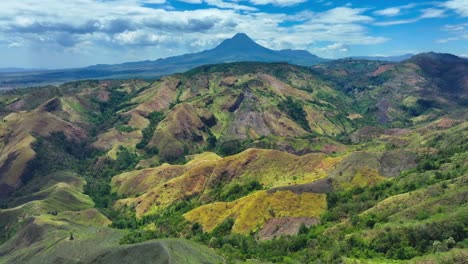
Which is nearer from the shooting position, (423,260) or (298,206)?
(423,260)

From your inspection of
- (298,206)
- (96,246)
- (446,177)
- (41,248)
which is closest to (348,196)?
(298,206)

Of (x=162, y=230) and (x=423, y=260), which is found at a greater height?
(x=423, y=260)

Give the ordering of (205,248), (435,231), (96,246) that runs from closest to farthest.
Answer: (435,231), (205,248), (96,246)

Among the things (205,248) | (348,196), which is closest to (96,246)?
(205,248)

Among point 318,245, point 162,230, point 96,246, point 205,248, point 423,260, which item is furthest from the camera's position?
point 162,230

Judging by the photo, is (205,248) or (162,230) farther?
(162,230)

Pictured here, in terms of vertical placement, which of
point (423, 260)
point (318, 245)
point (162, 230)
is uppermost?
point (423, 260)

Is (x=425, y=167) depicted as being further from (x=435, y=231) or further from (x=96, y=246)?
(x=96, y=246)

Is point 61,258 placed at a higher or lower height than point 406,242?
lower

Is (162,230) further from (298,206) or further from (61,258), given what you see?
(298,206)

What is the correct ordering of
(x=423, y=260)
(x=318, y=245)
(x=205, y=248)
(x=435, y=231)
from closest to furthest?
1. (x=423, y=260)
2. (x=435, y=231)
3. (x=318, y=245)
4. (x=205, y=248)
